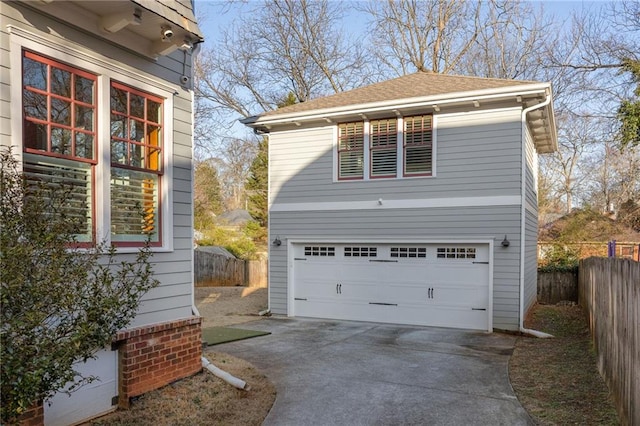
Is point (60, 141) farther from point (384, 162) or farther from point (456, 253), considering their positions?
point (456, 253)

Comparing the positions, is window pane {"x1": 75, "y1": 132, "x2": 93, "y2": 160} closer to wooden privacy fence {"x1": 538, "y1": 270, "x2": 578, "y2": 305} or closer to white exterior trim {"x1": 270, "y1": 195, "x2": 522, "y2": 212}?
white exterior trim {"x1": 270, "y1": 195, "x2": 522, "y2": 212}

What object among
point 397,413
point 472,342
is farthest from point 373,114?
Result: point 397,413

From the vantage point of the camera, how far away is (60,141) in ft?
15.1

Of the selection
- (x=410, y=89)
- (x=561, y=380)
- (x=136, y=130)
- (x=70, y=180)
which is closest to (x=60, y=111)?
(x=70, y=180)

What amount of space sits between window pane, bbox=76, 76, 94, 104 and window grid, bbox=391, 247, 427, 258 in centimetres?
774

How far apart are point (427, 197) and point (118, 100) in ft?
23.6

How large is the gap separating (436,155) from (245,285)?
11626mm

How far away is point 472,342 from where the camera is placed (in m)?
9.16

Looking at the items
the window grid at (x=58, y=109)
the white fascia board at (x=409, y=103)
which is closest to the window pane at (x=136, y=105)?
the window grid at (x=58, y=109)

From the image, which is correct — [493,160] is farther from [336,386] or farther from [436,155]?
[336,386]

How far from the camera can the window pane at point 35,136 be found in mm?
4254

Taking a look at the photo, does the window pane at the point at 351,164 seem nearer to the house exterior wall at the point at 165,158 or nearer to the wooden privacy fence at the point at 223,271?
the house exterior wall at the point at 165,158

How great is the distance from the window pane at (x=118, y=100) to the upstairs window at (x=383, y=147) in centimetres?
680

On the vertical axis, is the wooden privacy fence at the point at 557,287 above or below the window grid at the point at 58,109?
below
